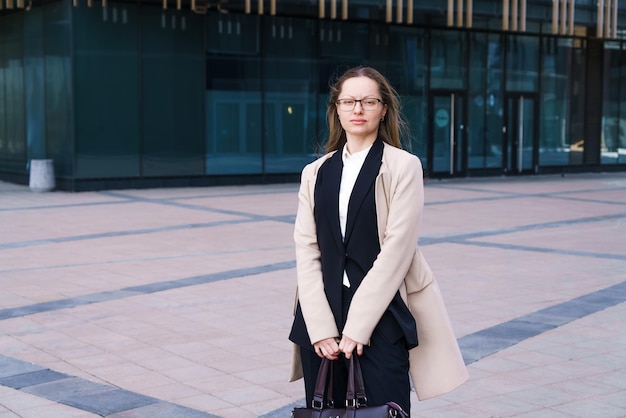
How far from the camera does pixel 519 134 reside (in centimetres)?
2580

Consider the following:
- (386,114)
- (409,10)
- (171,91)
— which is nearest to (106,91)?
(171,91)

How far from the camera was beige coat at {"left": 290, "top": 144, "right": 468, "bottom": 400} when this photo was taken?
3.19 metres

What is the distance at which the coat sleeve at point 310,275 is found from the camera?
3.24 meters

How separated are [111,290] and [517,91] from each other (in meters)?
19.0

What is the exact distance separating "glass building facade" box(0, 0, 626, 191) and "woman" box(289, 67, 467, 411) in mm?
16312

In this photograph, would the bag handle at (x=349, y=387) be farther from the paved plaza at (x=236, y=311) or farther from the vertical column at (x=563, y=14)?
the vertical column at (x=563, y=14)

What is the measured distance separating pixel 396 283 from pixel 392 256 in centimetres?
Result: 10

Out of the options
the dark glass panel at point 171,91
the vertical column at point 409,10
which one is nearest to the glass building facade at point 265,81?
the dark glass panel at point 171,91

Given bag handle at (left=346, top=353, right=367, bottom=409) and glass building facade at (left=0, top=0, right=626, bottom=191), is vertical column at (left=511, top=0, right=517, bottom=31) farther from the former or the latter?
bag handle at (left=346, top=353, right=367, bottom=409)

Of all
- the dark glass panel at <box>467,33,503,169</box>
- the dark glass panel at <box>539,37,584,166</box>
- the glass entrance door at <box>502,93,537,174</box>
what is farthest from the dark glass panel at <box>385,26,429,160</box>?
the dark glass panel at <box>539,37,584,166</box>

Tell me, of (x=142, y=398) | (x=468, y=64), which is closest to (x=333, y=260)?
(x=142, y=398)

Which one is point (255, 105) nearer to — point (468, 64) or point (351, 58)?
point (351, 58)

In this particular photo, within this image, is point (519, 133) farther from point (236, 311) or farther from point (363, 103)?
point (363, 103)

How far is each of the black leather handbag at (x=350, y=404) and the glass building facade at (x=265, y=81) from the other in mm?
16708
